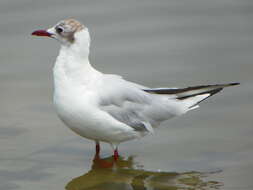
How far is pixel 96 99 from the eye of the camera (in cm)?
745

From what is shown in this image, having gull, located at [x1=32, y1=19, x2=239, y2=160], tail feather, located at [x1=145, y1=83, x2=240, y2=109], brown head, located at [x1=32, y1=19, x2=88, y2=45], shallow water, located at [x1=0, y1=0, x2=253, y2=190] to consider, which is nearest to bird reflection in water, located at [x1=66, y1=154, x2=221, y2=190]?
shallow water, located at [x1=0, y1=0, x2=253, y2=190]

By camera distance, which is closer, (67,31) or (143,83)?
(67,31)

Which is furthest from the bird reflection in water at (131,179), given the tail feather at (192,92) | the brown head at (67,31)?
the brown head at (67,31)

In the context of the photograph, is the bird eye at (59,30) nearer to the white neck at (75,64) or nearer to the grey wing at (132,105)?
the white neck at (75,64)

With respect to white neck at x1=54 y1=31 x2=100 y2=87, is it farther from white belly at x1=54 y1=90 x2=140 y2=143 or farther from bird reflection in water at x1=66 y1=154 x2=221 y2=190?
bird reflection in water at x1=66 y1=154 x2=221 y2=190

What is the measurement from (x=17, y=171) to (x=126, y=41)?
405 centimetres

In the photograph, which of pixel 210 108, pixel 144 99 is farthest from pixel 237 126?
pixel 144 99

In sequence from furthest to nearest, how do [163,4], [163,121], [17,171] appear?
[163,4] < [163,121] < [17,171]

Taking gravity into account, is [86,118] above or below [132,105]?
below

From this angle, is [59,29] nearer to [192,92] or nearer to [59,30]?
[59,30]

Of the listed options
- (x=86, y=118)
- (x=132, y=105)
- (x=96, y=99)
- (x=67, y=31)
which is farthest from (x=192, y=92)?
(x=67, y=31)

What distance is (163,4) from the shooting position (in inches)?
483

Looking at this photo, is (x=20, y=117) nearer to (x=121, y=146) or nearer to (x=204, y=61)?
(x=121, y=146)

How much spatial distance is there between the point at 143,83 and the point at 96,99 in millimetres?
2382
